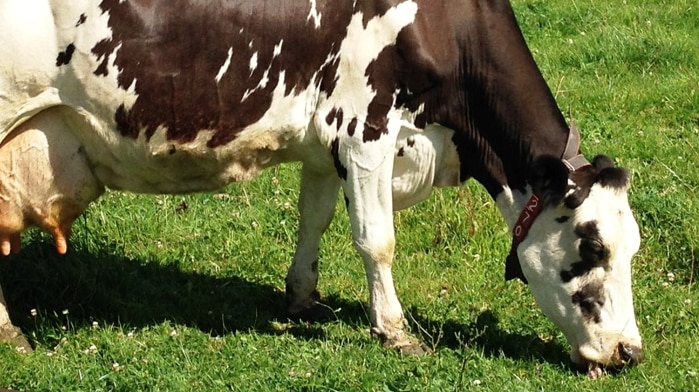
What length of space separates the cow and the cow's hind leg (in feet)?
0.08

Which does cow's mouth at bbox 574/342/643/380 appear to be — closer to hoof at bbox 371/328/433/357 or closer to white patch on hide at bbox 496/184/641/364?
white patch on hide at bbox 496/184/641/364

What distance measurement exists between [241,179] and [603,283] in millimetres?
2143

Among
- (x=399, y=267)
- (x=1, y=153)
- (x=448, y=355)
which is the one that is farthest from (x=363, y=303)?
(x=1, y=153)

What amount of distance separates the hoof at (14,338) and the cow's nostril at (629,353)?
3339mm

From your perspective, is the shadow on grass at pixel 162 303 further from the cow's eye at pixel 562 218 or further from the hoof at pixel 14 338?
the cow's eye at pixel 562 218

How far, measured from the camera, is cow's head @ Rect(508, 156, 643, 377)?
6855mm

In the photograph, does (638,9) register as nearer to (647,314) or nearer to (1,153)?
(647,314)

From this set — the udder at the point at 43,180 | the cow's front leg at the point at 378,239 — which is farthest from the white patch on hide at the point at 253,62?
the udder at the point at 43,180

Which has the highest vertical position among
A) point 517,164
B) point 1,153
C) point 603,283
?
point 1,153

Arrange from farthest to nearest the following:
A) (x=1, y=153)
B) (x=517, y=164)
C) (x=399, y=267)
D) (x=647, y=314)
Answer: (x=399, y=267) < (x=647, y=314) < (x=517, y=164) < (x=1, y=153)

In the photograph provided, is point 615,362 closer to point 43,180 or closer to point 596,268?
point 596,268

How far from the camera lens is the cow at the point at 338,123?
650cm

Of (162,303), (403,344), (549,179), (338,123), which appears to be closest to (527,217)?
(549,179)

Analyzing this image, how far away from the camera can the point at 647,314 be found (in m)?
7.65
